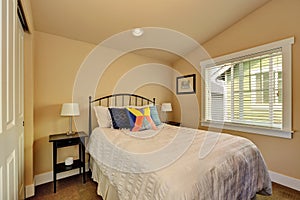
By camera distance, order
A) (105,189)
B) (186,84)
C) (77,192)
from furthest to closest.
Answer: (186,84)
(77,192)
(105,189)

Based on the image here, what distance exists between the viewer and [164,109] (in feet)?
12.1

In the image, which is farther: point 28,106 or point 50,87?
point 50,87

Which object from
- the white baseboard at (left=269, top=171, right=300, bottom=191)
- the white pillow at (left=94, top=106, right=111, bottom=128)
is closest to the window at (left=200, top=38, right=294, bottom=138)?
the white baseboard at (left=269, top=171, right=300, bottom=191)

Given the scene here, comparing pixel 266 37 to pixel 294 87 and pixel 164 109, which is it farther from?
pixel 164 109

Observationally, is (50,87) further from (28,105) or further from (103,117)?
(103,117)

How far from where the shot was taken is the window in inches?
94.5

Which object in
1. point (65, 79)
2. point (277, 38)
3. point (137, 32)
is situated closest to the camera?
point (277, 38)

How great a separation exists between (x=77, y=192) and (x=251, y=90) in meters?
3.14

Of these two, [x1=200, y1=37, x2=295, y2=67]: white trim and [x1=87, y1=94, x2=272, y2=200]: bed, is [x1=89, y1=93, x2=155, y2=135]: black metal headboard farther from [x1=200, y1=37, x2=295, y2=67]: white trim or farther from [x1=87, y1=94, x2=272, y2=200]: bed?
[x1=200, y1=37, x2=295, y2=67]: white trim

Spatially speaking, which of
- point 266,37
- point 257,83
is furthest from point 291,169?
point 266,37

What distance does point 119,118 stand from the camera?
2553mm

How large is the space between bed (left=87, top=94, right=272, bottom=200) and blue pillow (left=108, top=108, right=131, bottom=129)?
3.8 inches

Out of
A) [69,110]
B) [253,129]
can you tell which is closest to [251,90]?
[253,129]

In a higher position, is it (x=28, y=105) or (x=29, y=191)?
(x=28, y=105)
